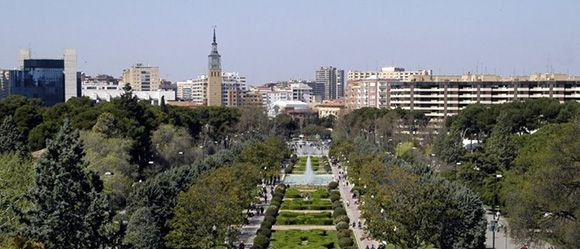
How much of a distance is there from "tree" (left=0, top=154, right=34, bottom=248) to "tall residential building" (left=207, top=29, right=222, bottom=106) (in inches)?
5419

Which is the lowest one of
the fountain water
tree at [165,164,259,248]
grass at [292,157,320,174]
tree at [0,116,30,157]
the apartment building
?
grass at [292,157,320,174]

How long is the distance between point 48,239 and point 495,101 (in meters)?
91.6

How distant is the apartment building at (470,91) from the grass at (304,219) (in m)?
61.5

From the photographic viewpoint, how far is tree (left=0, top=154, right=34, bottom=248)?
2530cm

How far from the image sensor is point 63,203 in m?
23.3

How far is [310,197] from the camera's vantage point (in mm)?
58906

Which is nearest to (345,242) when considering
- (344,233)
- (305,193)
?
(344,233)

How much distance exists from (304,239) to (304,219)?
6504 millimetres

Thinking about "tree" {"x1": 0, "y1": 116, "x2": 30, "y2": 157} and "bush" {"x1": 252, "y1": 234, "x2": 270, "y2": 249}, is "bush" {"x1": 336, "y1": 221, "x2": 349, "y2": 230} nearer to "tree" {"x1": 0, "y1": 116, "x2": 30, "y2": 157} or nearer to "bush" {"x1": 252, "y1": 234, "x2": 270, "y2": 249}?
"bush" {"x1": 252, "y1": 234, "x2": 270, "y2": 249}

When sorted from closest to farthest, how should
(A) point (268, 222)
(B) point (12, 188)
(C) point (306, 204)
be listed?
1. (B) point (12, 188)
2. (A) point (268, 222)
3. (C) point (306, 204)

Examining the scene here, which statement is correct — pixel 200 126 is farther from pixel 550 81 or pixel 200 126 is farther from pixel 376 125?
pixel 550 81

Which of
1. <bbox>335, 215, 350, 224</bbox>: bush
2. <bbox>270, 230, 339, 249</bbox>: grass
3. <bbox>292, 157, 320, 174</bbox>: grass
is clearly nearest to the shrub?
<bbox>270, 230, 339, 249</bbox>: grass

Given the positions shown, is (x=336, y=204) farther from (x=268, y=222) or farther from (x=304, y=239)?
(x=304, y=239)

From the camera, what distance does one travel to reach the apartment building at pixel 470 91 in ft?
342
